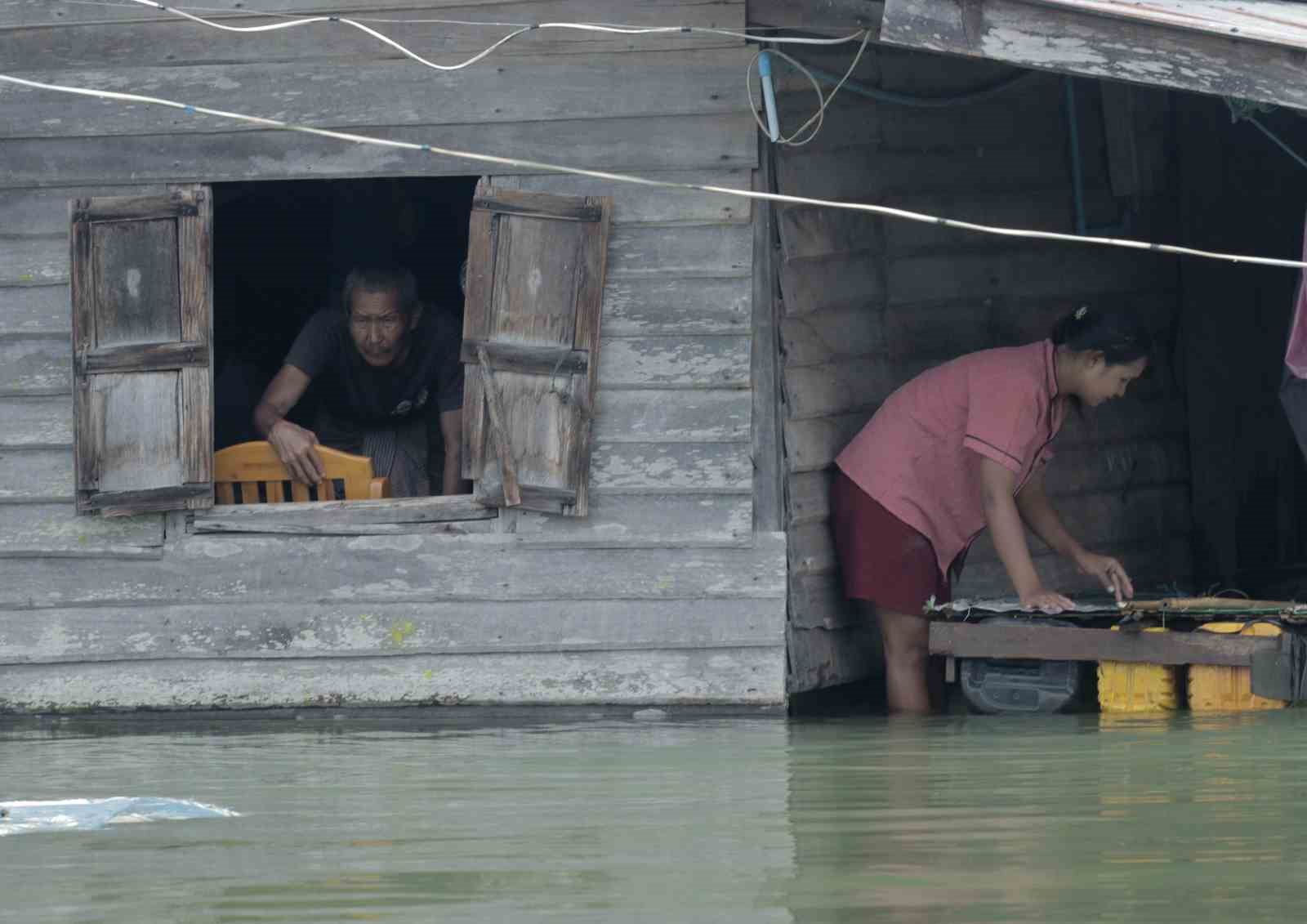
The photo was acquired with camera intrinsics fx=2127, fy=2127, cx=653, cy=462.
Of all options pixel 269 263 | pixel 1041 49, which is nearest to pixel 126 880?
pixel 1041 49

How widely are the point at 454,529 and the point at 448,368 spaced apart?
104cm

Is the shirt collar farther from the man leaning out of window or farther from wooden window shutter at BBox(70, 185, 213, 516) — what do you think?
wooden window shutter at BBox(70, 185, 213, 516)

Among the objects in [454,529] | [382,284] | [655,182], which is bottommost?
[454,529]

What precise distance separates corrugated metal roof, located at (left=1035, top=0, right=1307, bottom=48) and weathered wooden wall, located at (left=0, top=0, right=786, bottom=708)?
137cm

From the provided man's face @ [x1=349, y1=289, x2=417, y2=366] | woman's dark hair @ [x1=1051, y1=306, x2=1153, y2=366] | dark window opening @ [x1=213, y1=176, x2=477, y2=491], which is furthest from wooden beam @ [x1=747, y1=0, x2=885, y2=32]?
dark window opening @ [x1=213, y1=176, x2=477, y2=491]

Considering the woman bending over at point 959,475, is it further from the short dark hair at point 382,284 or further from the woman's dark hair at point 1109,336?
the short dark hair at point 382,284

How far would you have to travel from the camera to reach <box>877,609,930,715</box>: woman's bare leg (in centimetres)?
775

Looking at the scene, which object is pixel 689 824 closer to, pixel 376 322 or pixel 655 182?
pixel 655 182

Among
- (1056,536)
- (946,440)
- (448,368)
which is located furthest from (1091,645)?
(448,368)

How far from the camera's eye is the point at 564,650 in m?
7.43

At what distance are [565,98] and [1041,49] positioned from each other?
1.75 metres

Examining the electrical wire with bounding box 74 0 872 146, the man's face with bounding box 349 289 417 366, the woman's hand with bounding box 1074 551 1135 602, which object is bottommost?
the woman's hand with bounding box 1074 551 1135 602

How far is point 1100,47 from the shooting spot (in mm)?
6391

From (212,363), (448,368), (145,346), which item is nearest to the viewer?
(145,346)
